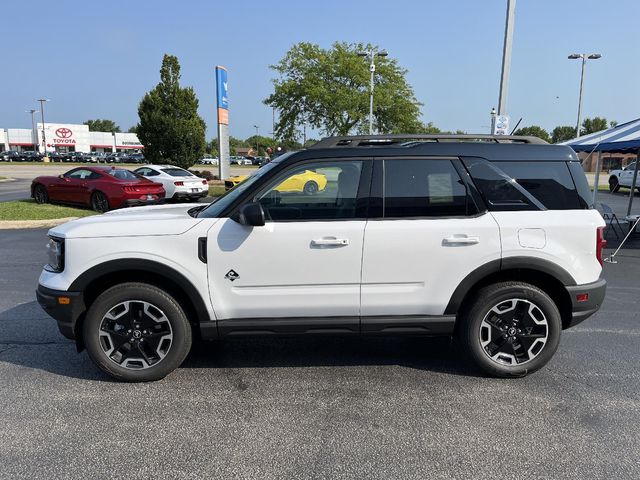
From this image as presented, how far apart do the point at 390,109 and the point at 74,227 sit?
30656 mm

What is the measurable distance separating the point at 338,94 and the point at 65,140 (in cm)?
7229

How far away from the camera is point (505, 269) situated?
3658 millimetres

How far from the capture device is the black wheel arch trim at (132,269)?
3.52m

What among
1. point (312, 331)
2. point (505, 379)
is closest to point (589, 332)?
point (505, 379)

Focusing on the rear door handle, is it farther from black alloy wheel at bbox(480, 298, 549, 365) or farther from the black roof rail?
the black roof rail

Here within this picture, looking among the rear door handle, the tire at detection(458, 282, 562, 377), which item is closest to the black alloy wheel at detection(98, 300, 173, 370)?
the rear door handle

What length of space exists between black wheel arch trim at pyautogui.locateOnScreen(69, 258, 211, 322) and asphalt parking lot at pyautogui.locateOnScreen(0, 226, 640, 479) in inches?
30.7

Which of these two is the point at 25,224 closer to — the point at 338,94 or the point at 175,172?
the point at 175,172

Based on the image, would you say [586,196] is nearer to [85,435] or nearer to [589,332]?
[589,332]

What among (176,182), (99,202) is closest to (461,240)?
(99,202)

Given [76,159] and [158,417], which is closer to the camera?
[158,417]

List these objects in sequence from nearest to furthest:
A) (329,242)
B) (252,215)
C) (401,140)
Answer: (252,215) < (329,242) < (401,140)

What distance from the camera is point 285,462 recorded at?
276 centimetres

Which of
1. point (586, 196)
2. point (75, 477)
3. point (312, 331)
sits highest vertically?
point (586, 196)
